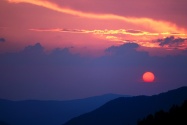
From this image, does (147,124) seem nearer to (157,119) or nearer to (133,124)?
(157,119)

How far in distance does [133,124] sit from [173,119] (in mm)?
129742

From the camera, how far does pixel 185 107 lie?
74.8 meters

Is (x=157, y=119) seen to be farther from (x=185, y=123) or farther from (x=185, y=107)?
(x=185, y=123)

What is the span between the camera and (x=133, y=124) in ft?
654

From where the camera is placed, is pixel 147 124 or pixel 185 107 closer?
pixel 185 107

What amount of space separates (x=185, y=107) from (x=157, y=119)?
944 cm

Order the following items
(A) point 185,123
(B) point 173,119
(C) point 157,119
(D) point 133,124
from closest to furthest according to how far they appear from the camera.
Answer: (A) point 185,123, (B) point 173,119, (C) point 157,119, (D) point 133,124

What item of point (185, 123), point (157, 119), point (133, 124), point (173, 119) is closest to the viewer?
point (185, 123)

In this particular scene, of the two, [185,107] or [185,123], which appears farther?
[185,107]

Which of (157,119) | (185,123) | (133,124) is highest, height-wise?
(133,124)

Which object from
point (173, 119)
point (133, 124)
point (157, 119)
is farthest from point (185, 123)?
→ point (133, 124)

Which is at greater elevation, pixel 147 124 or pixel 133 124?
pixel 133 124

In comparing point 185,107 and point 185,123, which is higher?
point 185,107

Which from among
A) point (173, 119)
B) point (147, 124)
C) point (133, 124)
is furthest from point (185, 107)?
point (133, 124)
